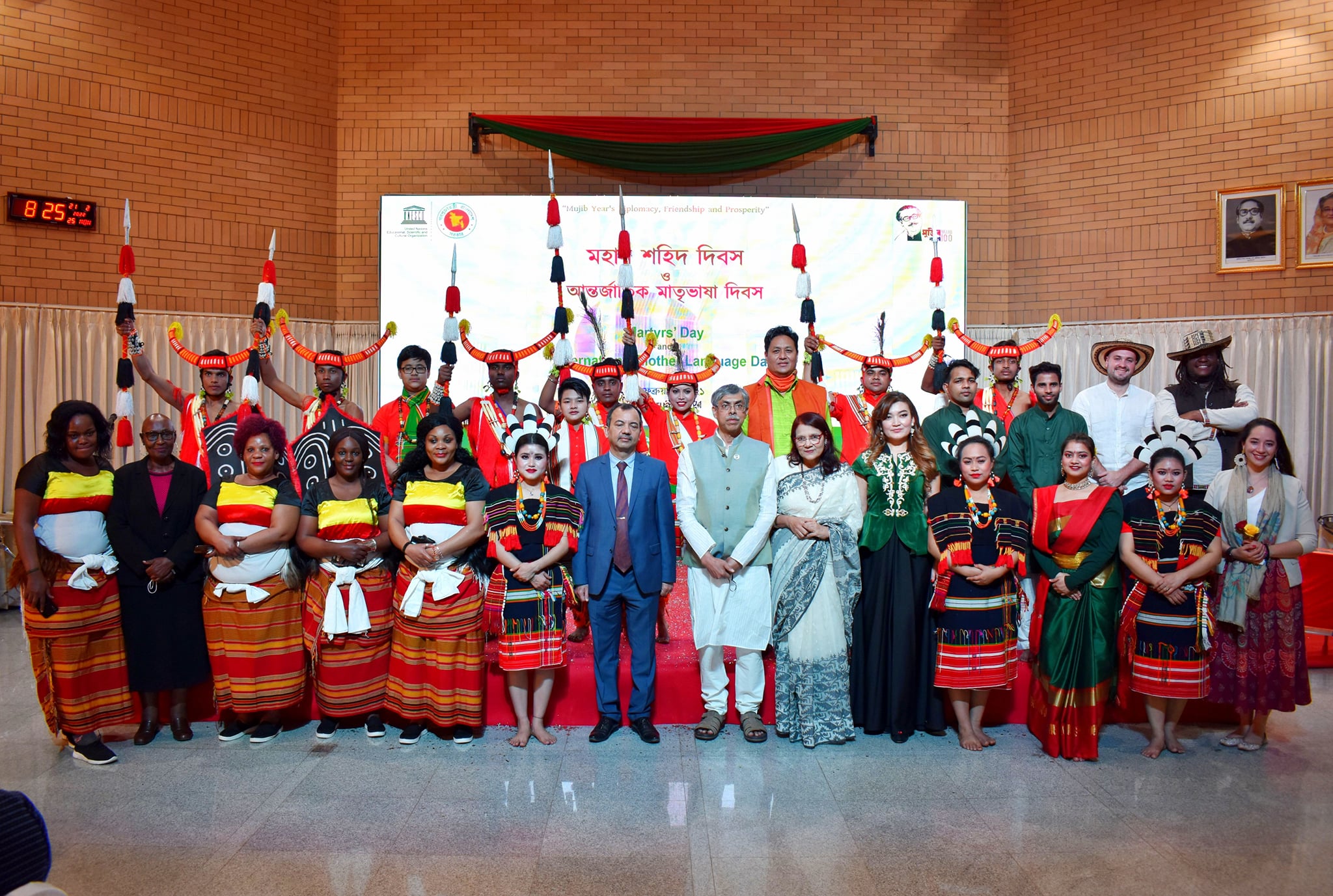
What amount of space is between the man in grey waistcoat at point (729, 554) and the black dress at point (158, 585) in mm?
2305

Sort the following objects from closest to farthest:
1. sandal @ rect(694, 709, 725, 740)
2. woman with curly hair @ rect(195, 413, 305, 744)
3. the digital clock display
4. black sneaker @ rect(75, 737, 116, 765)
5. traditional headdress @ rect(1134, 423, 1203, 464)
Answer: black sneaker @ rect(75, 737, 116, 765)
woman with curly hair @ rect(195, 413, 305, 744)
sandal @ rect(694, 709, 725, 740)
traditional headdress @ rect(1134, 423, 1203, 464)
the digital clock display

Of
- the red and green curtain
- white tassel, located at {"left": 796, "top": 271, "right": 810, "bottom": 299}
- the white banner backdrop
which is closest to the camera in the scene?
white tassel, located at {"left": 796, "top": 271, "right": 810, "bottom": 299}

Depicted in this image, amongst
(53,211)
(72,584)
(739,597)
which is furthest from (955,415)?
(53,211)

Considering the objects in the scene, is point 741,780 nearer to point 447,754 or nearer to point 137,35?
point 447,754

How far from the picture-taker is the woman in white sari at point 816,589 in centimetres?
422

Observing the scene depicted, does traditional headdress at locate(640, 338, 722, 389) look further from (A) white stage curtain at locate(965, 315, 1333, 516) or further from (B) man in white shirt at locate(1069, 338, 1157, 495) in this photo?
(A) white stage curtain at locate(965, 315, 1333, 516)

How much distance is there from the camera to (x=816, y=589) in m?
4.23

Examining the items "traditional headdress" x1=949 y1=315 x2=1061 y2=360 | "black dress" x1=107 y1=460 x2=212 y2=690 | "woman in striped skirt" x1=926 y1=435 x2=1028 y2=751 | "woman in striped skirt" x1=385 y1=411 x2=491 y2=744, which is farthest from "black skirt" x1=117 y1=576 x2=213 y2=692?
"traditional headdress" x1=949 y1=315 x2=1061 y2=360

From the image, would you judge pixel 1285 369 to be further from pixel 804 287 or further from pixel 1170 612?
pixel 1170 612

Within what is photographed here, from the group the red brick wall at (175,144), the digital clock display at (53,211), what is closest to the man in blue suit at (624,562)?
the red brick wall at (175,144)

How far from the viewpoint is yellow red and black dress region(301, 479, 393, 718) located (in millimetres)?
4160

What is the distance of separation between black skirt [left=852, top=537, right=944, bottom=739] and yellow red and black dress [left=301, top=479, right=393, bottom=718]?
7.30 feet

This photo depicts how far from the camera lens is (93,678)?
4.14 m

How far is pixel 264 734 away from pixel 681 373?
2953 millimetres
